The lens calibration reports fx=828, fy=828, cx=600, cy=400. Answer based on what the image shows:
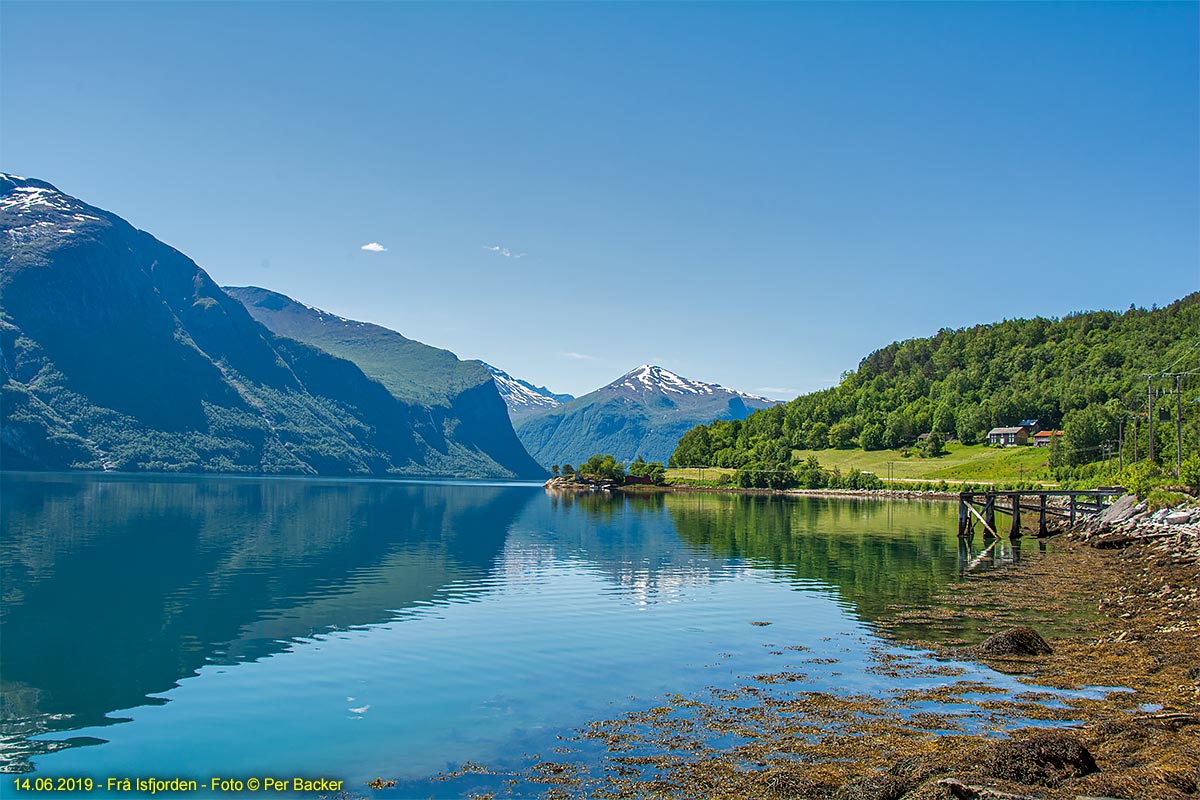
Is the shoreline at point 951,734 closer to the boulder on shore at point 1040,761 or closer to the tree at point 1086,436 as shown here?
the boulder on shore at point 1040,761

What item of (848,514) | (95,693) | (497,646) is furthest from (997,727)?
(848,514)

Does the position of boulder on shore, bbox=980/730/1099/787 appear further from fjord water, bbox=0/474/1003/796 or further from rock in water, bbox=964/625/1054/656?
rock in water, bbox=964/625/1054/656

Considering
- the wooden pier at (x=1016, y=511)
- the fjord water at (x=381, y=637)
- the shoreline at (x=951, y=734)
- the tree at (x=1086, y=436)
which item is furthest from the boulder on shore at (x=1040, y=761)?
the tree at (x=1086, y=436)

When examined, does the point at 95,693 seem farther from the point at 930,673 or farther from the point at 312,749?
the point at 930,673

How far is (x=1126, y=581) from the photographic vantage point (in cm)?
4484

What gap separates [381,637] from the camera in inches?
1240

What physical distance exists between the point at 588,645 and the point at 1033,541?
207ft

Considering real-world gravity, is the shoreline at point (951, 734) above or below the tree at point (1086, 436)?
below

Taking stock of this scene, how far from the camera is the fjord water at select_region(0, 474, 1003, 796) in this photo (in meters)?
19.7

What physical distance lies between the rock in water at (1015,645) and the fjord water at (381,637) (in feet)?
13.4

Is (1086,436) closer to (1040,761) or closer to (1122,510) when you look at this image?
(1122,510)

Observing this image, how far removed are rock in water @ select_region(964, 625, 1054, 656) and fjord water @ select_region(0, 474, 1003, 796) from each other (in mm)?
4074

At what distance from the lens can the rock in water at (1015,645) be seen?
1058 inches

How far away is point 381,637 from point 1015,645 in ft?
73.3
